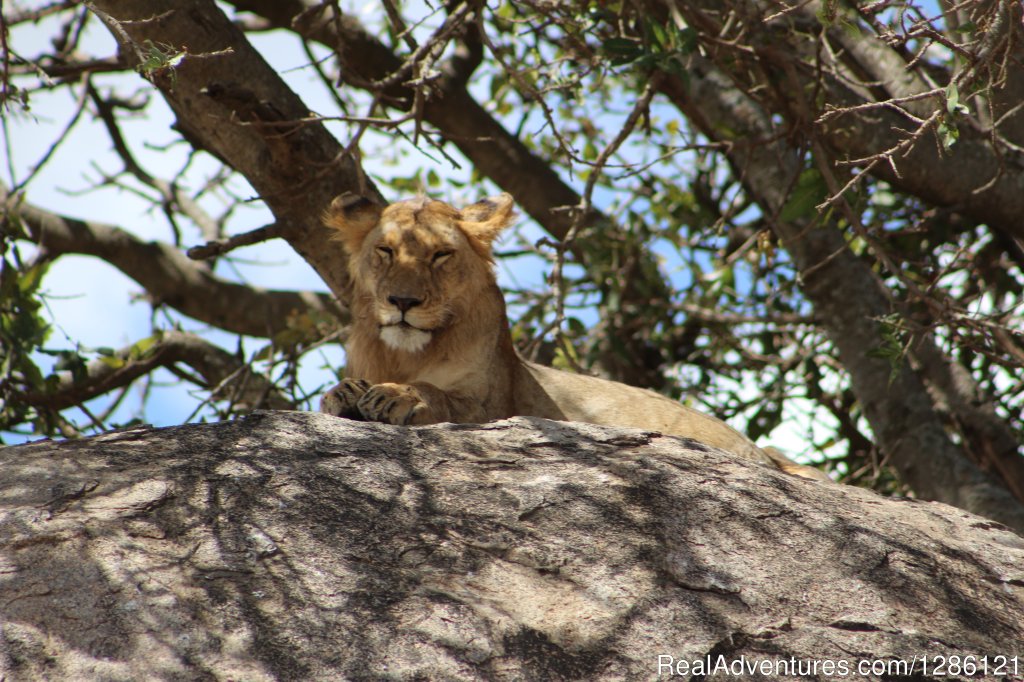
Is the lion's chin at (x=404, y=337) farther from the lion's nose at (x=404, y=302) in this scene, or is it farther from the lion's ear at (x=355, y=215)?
the lion's ear at (x=355, y=215)

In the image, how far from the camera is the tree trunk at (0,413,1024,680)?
2.86 metres

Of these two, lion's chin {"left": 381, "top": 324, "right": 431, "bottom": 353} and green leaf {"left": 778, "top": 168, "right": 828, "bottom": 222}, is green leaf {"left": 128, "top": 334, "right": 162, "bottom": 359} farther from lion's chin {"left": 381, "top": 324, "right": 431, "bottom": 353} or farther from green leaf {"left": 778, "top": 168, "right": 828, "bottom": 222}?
green leaf {"left": 778, "top": 168, "right": 828, "bottom": 222}

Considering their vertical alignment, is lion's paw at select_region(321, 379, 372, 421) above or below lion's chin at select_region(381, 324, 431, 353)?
below

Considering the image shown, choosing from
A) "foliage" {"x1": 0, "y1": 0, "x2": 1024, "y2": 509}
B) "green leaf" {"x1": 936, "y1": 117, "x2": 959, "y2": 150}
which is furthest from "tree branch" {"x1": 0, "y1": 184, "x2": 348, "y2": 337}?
"green leaf" {"x1": 936, "y1": 117, "x2": 959, "y2": 150}

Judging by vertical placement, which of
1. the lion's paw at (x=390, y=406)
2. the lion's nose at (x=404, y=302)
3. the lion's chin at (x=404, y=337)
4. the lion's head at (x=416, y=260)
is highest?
the lion's head at (x=416, y=260)

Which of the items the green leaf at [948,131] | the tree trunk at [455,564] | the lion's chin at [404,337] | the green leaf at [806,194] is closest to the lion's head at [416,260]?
the lion's chin at [404,337]

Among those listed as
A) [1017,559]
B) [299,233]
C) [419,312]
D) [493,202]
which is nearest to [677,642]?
[1017,559]

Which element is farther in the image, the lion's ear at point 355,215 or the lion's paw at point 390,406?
the lion's ear at point 355,215

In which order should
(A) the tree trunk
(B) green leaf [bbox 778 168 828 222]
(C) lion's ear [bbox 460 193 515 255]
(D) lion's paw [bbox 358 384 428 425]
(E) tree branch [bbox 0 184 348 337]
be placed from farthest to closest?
1. (E) tree branch [bbox 0 184 348 337]
2. (B) green leaf [bbox 778 168 828 222]
3. (C) lion's ear [bbox 460 193 515 255]
4. (D) lion's paw [bbox 358 384 428 425]
5. (A) the tree trunk

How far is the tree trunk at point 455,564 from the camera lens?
2.86 m

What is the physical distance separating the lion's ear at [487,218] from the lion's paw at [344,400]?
4.26 feet

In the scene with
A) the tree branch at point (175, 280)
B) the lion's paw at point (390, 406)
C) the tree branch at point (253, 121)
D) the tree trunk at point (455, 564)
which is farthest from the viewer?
the tree branch at point (175, 280)

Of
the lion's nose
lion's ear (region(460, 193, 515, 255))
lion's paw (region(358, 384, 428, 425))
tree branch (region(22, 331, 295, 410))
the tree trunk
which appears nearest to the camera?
the tree trunk

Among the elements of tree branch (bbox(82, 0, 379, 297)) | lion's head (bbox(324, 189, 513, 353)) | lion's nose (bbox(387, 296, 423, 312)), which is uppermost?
tree branch (bbox(82, 0, 379, 297))
